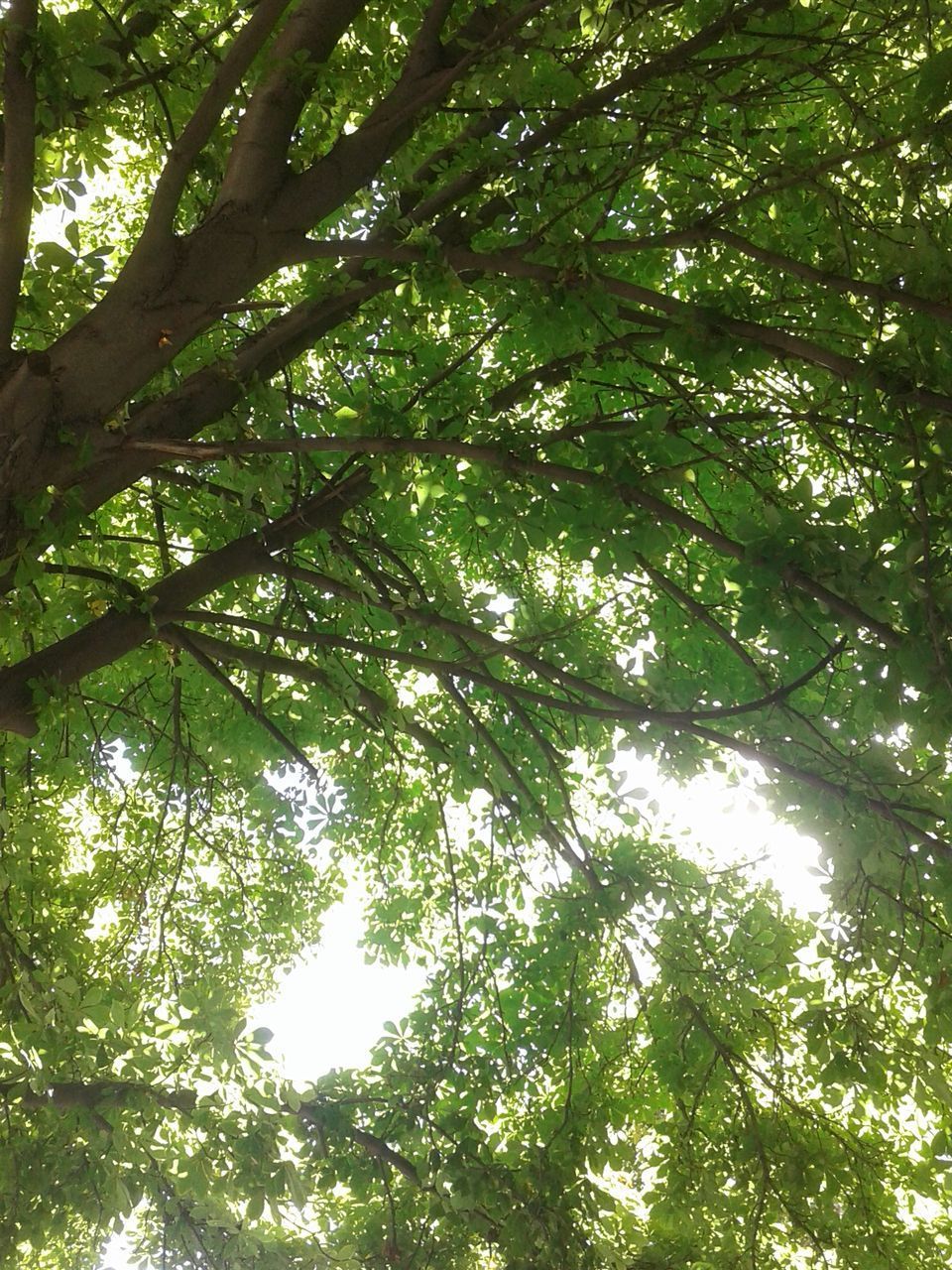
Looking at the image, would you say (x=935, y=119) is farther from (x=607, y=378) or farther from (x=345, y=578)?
(x=607, y=378)

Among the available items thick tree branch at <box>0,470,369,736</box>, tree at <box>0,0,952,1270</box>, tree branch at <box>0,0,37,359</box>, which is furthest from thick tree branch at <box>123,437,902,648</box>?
thick tree branch at <box>0,470,369,736</box>

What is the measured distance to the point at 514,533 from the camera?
9.71ft

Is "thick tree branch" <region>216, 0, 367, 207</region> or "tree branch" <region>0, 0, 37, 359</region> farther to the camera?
"thick tree branch" <region>216, 0, 367, 207</region>

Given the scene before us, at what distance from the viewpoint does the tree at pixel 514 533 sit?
244 centimetres

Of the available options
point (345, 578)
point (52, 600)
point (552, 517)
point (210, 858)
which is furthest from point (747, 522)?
point (210, 858)

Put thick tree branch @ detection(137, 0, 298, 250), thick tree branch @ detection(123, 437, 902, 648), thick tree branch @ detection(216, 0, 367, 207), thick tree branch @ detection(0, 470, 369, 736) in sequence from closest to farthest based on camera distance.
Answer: thick tree branch @ detection(123, 437, 902, 648) → thick tree branch @ detection(137, 0, 298, 250) → thick tree branch @ detection(216, 0, 367, 207) → thick tree branch @ detection(0, 470, 369, 736)

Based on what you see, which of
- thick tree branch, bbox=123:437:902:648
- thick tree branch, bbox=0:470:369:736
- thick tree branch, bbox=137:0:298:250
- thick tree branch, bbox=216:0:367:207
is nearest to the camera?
thick tree branch, bbox=123:437:902:648

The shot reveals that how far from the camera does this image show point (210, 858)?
22.8ft

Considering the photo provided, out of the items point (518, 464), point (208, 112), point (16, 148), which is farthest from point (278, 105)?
point (518, 464)

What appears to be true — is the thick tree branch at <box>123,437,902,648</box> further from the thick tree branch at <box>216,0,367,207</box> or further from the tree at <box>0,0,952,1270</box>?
the thick tree branch at <box>216,0,367,207</box>

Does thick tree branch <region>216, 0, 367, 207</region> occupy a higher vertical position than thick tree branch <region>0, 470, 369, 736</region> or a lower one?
higher

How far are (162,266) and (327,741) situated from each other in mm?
2940

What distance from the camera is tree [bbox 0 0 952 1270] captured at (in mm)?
2443

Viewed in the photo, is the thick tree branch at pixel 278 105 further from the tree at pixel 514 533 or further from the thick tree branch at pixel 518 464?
the thick tree branch at pixel 518 464
